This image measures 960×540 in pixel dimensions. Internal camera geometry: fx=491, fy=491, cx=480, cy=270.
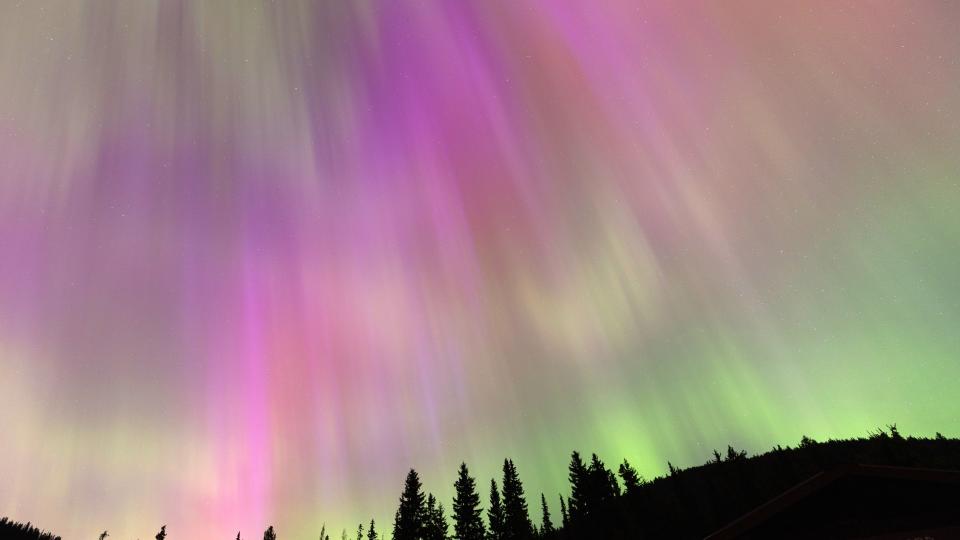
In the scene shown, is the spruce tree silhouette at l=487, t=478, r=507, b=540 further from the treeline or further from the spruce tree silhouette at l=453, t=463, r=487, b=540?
the treeline

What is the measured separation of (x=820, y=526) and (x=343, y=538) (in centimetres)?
20063

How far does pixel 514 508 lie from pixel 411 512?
78.5 feet

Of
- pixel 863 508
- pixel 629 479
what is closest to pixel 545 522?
pixel 629 479

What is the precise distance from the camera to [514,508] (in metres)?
95.2

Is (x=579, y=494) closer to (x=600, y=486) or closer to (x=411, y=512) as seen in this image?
(x=600, y=486)

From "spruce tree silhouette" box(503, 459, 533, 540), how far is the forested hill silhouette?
0.19 m

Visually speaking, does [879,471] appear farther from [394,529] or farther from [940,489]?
[394,529]

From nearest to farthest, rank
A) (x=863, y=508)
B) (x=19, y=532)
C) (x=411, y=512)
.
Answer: (x=863, y=508), (x=411, y=512), (x=19, y=532)

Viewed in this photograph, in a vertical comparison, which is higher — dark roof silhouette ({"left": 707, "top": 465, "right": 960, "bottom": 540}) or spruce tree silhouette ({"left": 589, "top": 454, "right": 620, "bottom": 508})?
spruce tree silhouette ({"left": 589, "top": 454, "right": 620, "bottom": 508})

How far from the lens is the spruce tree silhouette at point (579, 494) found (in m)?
93.4

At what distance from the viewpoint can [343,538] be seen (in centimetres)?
18100

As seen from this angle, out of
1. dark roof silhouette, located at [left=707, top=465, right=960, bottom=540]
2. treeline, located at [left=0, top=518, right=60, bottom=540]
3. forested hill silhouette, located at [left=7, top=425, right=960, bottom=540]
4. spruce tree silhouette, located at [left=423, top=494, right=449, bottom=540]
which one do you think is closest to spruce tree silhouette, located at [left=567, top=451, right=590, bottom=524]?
forested hill silhouette, located at [left=7, top=425, right=960, bottom=540]

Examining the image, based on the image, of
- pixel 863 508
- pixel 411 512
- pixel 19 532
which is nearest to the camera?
pixel 863 508

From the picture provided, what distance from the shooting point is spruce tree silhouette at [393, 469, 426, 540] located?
7894 cm
